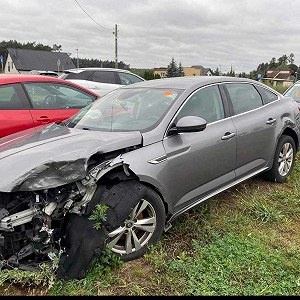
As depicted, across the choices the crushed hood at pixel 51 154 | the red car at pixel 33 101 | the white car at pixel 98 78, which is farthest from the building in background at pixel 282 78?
the crushed hood at pixel 51 154

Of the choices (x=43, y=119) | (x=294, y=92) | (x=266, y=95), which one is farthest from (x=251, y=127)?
(x=294, y=92)

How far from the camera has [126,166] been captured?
295 centimetres

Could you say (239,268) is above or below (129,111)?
below

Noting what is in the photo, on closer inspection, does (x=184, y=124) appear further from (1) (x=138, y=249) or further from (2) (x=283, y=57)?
(2) (x=283, y=57)

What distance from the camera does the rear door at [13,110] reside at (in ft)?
14.9

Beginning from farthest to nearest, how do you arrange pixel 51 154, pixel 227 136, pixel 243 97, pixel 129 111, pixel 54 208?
1. pixel 243 97
2. pixel 227 136
3. pixel 129 111
4. pixel 51 154
5. pixel 54 208

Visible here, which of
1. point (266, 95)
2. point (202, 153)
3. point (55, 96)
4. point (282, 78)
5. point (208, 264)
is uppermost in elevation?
point (266, 95)

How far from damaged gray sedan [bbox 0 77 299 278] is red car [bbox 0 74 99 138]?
967 mm

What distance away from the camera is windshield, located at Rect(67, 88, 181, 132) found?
3.54 metres

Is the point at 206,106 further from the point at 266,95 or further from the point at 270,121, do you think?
the point at 266,95

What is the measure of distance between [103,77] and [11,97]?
646 cm

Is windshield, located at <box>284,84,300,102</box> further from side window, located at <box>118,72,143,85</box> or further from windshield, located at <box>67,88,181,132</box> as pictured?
side window, located at <box>118,72,143,85</box>

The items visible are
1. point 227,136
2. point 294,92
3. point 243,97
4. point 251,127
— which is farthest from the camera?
point 294,92

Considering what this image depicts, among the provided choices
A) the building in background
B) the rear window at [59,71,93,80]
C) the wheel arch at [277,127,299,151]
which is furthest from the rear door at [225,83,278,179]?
the building in background
